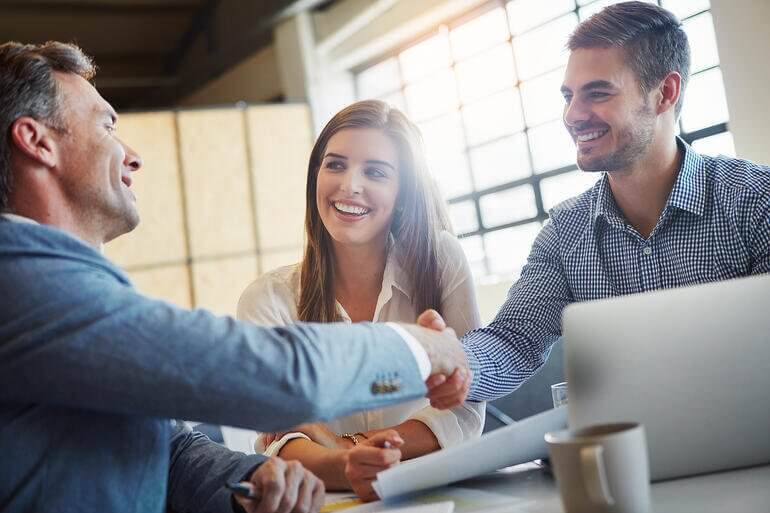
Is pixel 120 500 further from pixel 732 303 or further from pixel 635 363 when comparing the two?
pixel 732 303

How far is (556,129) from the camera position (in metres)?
5.25

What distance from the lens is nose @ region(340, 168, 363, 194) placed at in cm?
207

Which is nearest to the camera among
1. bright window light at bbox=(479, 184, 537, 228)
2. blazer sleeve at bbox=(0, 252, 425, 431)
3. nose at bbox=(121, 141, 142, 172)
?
blazer sleeve at bbox=(0, 252, 425, 431)

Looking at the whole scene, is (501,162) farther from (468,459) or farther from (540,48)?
(468,459)

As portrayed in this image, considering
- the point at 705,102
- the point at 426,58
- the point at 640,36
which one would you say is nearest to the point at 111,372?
the point at 640,36

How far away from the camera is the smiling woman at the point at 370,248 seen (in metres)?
1.99

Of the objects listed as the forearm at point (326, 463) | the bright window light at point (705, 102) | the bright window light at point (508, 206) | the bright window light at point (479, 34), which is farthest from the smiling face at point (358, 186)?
the bright window light at point (479, 34)

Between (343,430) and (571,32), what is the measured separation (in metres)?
1.13

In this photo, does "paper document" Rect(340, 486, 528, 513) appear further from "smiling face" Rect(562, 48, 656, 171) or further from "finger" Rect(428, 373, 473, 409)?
"smiling face" Rect(562, 48, 656, 171)

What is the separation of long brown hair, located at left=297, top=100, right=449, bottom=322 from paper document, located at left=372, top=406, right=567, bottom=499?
0.91 meters

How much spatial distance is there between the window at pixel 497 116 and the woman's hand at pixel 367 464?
3.79 metres

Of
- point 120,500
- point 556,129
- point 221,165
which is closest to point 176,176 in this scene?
point 221,165

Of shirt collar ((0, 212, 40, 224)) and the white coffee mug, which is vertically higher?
shirt collar ((0, 212, 40, 224))

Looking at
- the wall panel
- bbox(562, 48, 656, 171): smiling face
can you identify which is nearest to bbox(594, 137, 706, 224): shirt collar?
bbox(562, 48, 656, 171): smiling face
